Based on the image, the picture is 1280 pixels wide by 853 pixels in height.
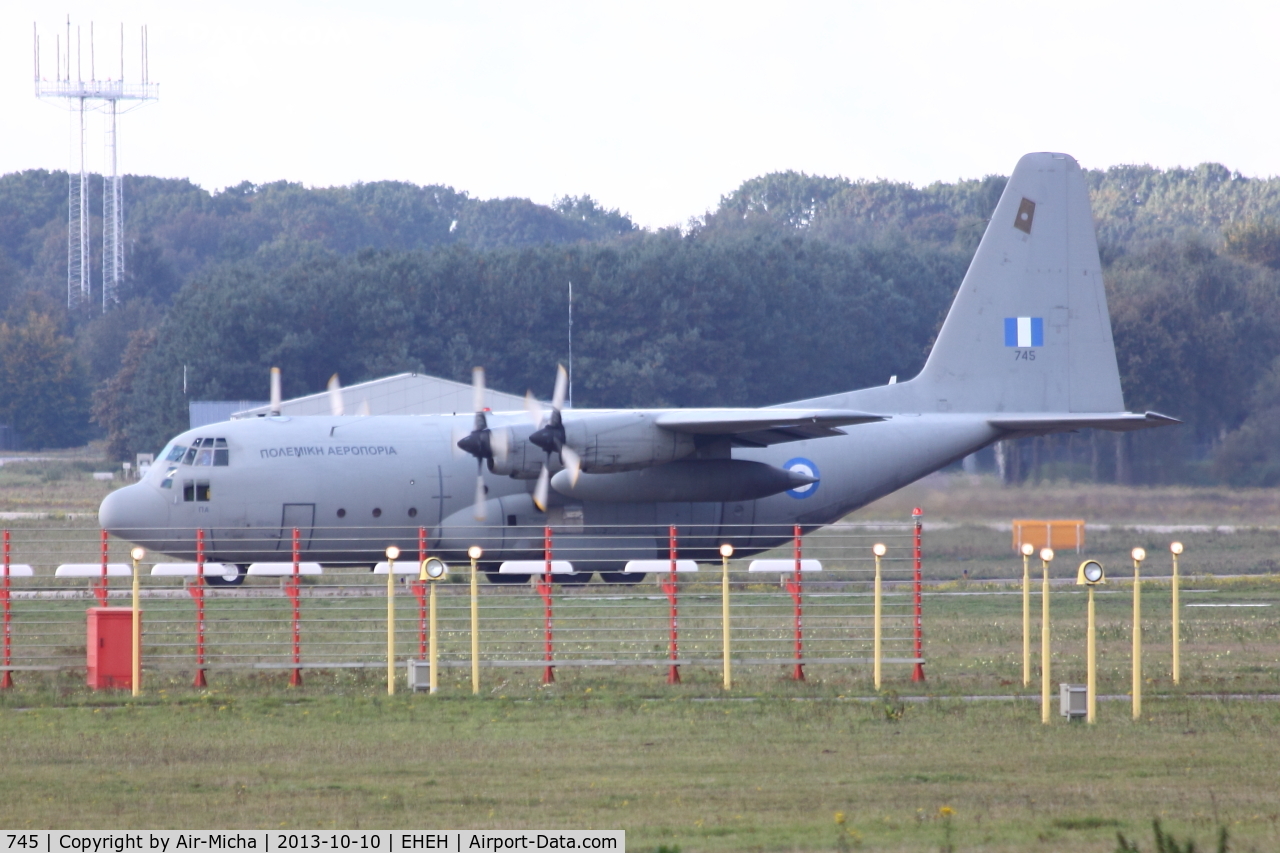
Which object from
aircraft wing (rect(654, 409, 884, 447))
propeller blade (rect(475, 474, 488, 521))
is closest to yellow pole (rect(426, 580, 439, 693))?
aircraft wing (rect(654, 409, 884, 447))

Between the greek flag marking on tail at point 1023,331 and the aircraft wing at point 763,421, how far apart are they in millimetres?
5034

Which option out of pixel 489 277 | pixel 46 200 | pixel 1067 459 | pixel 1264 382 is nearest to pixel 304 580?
pixel 1067 459

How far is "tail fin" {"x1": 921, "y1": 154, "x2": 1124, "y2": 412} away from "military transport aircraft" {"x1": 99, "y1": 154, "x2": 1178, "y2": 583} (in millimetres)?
28

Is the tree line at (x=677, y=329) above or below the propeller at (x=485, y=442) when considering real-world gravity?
above

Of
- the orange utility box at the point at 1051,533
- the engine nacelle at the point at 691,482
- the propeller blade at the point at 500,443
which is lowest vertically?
the orange utility box at the point at 1051,533

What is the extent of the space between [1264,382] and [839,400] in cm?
1792

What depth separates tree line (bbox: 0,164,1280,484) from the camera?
1678 inches

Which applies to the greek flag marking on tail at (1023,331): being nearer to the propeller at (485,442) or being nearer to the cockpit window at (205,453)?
the propeller at (485,442)

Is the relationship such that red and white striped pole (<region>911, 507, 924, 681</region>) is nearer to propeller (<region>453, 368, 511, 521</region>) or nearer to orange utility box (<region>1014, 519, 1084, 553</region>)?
propeller (<region>453, 368, 511, 521</region>)

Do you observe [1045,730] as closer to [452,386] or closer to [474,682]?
[474,682]

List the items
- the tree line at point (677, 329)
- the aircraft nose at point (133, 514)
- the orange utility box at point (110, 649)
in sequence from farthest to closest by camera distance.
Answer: the tree line at point (677, 329), the aircraft nose at point (133, 514), the orange utility box at point (110, 649)

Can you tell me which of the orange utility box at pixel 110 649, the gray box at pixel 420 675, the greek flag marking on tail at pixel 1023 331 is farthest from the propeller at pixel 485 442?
the greek flag marking on tail at pixel 1023 331

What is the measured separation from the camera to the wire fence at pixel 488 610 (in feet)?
53.0

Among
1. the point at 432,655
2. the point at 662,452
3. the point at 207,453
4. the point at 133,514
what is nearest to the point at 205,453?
the point at 207,453
